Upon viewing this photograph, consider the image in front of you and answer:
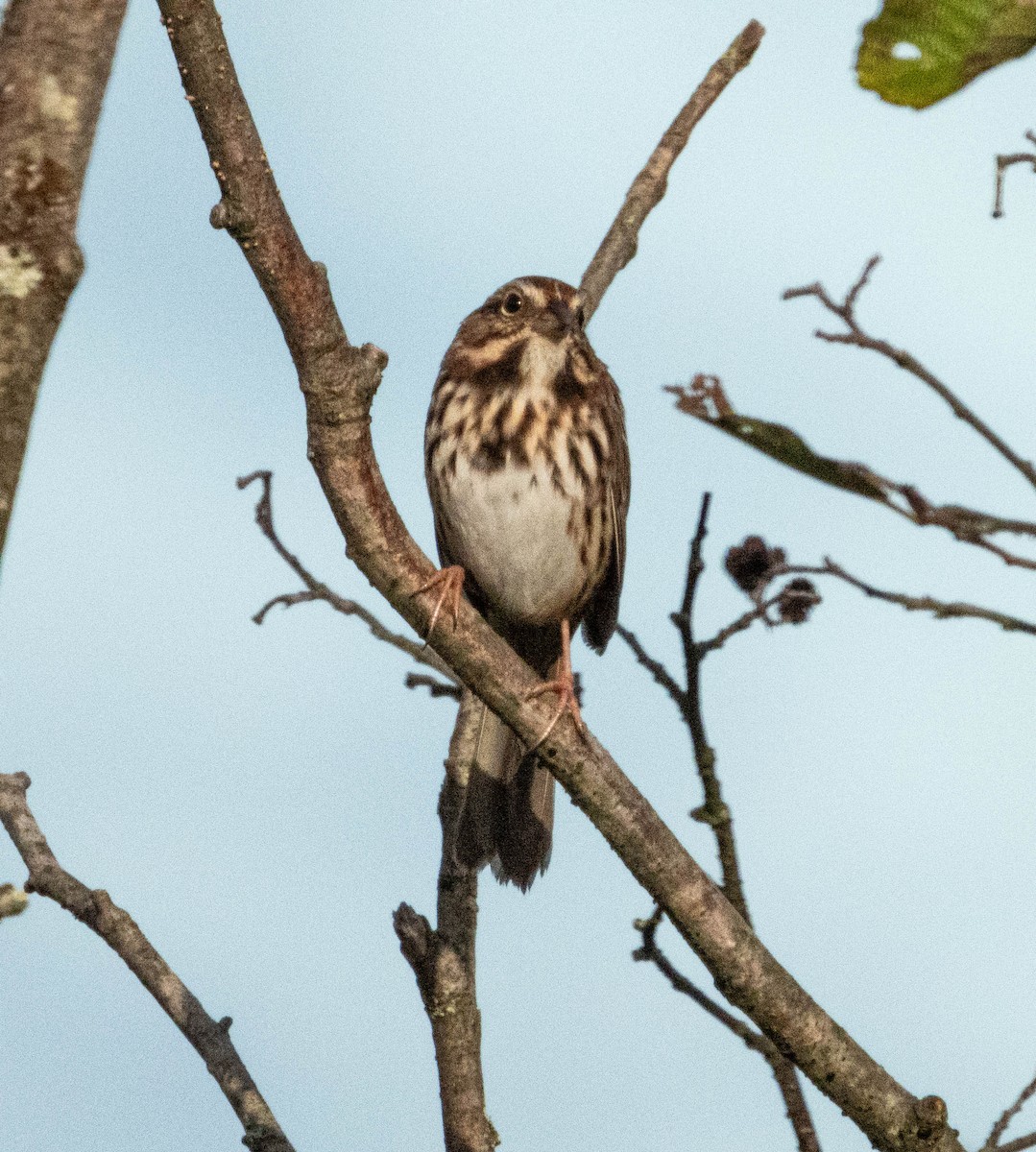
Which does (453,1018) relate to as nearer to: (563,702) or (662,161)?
(563,702)

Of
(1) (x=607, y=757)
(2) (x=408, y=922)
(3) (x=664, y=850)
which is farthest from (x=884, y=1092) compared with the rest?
(2) (x=408, y=922)

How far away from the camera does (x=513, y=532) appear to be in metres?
5.90

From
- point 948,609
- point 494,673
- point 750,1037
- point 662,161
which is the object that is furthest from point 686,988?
point 662,161

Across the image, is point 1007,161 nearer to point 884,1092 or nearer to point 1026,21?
point 1026,21

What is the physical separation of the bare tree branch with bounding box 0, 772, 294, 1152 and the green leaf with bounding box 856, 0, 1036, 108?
3.00m

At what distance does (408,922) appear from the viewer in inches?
197

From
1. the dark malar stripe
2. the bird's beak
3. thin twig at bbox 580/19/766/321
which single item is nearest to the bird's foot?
the dark malar stripe

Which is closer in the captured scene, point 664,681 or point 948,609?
point 948,609

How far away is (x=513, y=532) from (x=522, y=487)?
165 millimetres

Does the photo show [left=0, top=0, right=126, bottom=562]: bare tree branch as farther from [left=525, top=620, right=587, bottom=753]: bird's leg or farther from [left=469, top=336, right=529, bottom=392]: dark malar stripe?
[left=469, top=336, right=529, bottom=392]: dark malar stripe

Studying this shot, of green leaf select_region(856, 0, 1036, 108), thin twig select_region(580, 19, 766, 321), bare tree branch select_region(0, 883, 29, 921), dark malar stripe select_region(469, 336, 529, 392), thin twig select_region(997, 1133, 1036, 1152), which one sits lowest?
thin twig select_region(997, 1133, 1036, 1152)

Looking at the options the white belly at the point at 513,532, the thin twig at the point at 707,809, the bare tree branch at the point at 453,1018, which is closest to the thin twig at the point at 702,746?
the thin twig at the point at 707,809

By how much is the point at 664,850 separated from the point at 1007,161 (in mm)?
1947

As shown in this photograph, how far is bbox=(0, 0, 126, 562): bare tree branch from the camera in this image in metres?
2.08
